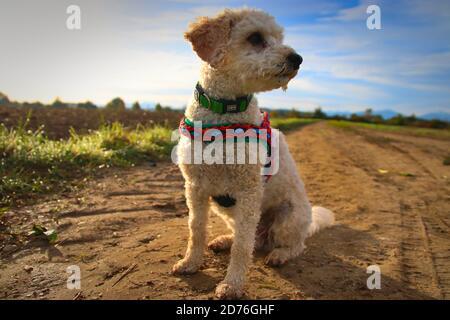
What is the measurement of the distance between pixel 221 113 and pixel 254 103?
17.1 inches

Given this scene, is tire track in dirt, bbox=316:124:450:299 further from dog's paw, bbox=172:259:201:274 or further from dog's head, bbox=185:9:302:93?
dog's head, bbox=185:9:302:93

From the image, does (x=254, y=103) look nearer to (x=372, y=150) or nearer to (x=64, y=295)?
(x=64, y=295)

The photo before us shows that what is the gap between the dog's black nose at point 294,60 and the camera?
3.90 metres

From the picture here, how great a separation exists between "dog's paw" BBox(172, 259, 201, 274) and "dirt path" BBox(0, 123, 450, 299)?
7 centimetres

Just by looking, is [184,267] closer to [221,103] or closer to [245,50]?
[221,103]

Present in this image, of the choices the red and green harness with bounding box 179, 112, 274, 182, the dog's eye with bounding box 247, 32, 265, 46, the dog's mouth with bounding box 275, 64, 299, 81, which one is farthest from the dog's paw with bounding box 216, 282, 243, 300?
the dog's eye with bounding box 247, 32, 265, 46

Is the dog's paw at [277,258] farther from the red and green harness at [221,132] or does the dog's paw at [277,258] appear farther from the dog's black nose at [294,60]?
the dog's black nose at [294,60]

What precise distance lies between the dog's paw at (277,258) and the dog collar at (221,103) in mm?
1583

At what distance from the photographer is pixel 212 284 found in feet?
13.0

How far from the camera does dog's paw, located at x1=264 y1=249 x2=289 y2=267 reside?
4391mm

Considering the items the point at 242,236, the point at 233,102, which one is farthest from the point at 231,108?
the point at 242,236

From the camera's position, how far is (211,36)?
3.95m

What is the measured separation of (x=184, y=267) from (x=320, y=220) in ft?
6.88

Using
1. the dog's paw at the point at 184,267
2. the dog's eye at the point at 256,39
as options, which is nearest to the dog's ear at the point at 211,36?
the dog's eye at the point at 256,39
